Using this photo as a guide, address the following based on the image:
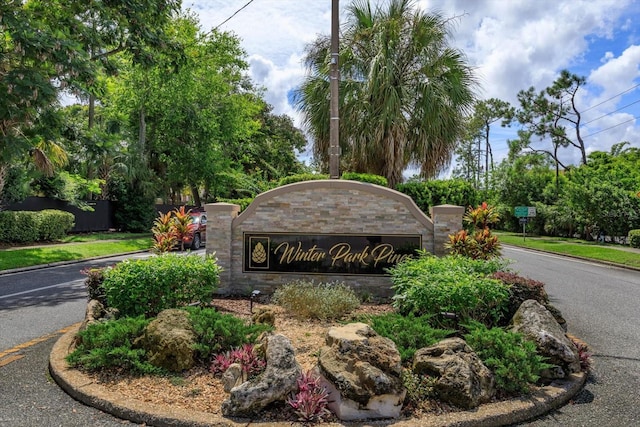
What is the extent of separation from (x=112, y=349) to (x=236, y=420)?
5.51ft

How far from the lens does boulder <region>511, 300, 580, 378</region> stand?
4430 mm

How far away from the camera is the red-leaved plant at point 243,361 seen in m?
3.94

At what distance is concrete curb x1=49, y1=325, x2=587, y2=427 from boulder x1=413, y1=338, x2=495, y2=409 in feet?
0.36

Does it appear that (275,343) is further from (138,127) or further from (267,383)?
(138,127)

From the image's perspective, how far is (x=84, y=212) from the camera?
24078 millimetres

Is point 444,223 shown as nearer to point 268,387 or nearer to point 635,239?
point 268,387

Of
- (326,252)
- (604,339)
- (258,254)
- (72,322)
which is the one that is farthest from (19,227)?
(604,339)

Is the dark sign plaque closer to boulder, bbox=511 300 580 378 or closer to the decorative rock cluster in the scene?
boulder, bbox=511 300 580 378

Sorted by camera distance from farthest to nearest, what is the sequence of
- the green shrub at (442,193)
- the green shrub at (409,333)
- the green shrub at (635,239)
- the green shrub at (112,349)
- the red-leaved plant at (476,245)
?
the green shrub at (635,239), the green shrub at (442,193), the red-leaved plant at (476,245), the green shrub at (409,333), the green shrub at (112,349)

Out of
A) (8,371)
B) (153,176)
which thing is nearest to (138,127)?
(153,176)

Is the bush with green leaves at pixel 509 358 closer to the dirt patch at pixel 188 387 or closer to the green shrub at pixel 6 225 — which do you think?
the dirt patch at pixel 188 387

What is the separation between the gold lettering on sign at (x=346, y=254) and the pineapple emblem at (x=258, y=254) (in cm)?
117

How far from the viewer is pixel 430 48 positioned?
11477mm

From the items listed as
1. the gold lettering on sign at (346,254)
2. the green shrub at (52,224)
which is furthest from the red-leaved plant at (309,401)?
the green shrub at (52,224)
